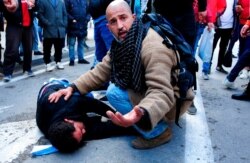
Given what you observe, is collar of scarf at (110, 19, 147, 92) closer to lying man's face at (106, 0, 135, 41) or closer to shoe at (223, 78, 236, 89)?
lying man's face at (106, 0, 135, 41)

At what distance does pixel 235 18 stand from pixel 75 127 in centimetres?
485

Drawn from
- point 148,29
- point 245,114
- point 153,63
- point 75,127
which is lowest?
point 245,114

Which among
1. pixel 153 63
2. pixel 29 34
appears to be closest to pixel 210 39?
pixel 29 34

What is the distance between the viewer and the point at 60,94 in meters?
2.95

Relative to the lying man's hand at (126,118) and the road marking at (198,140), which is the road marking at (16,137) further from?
the road marking at (198,140)

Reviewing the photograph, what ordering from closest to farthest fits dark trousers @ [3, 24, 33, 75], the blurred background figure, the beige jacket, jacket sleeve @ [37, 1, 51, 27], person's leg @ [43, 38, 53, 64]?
the beige jacket, dark trousers @ [3, 24, 33, 75], jacket sleeve @ [37, 1, 51, 27], person's leg @ [43, 38, 53, 64], the blurred background figure

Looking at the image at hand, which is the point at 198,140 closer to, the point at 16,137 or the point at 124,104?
the point at 124,104

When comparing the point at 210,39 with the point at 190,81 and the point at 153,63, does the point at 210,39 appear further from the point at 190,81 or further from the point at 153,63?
the point at 153,63

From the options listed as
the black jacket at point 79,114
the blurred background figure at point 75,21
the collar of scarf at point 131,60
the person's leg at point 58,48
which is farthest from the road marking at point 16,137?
the blurred background figure at point 75,21

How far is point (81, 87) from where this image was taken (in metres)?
3.01

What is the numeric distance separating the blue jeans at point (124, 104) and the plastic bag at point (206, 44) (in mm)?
3139

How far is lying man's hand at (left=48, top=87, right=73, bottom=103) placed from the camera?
291cm

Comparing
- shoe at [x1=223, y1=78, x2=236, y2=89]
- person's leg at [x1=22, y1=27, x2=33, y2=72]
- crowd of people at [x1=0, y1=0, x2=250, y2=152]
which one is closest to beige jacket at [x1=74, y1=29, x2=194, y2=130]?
crowd of people at [x1=0, y1=0, x2=250, y2=152]

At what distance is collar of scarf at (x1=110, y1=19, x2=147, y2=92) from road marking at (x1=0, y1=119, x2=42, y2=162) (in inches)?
36.4
